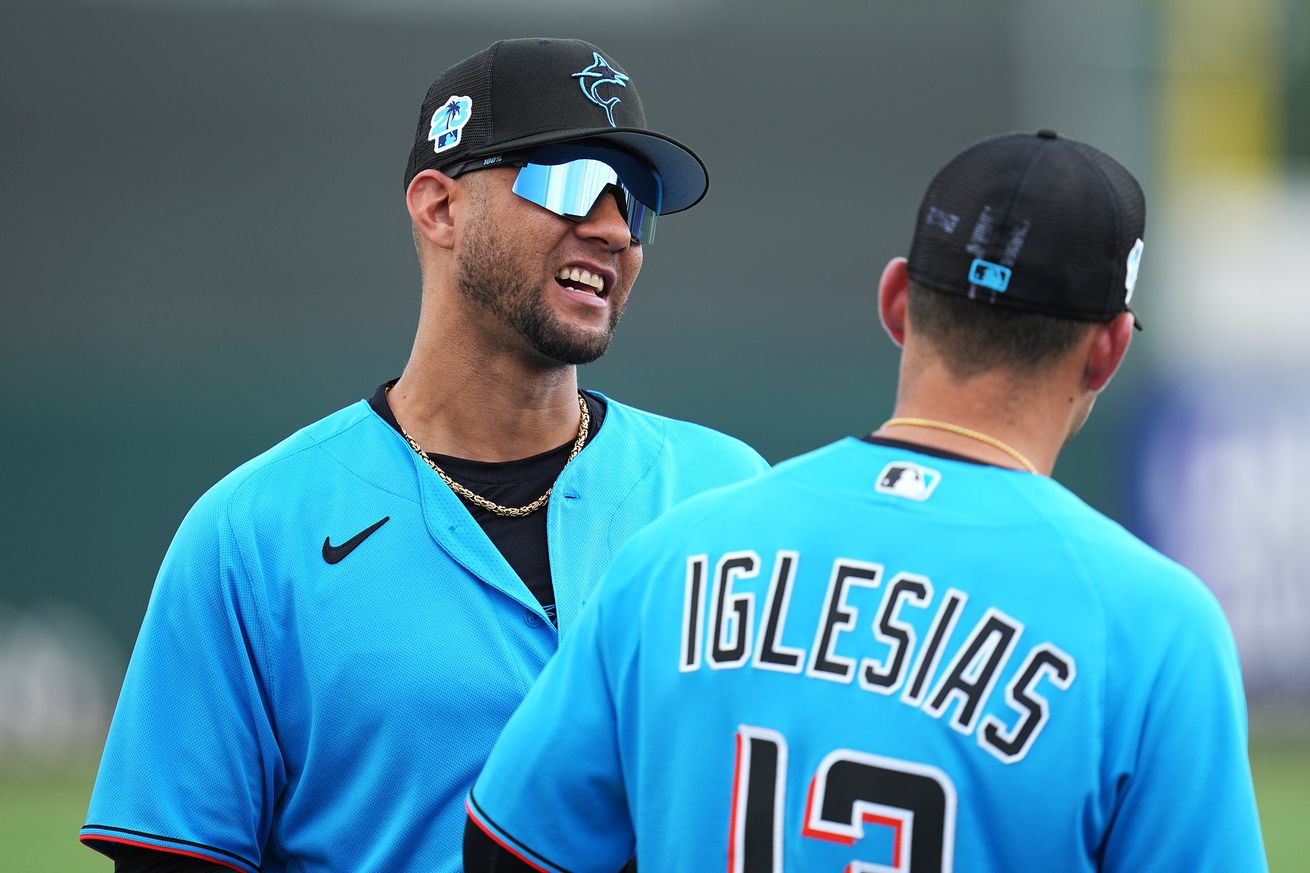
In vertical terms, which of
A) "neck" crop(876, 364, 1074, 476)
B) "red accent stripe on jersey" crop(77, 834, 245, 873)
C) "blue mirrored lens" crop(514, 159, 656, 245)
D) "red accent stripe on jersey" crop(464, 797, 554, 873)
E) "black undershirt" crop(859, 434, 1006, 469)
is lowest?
"red accent stripe on jersey" crop(77, 834, 245, 873)

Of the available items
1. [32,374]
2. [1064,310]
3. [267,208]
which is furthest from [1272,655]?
[1064,310]

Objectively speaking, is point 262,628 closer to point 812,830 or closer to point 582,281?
point 582,281

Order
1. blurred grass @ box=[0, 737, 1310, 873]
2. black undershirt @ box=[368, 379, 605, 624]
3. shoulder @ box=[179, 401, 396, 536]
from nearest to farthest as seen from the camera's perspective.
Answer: shoulder @ box=[179, 401, 396, 536], black undershirt @ box=[368, 379, 605, 624], blurred grass @ box=[0, 737, 1310, 873]

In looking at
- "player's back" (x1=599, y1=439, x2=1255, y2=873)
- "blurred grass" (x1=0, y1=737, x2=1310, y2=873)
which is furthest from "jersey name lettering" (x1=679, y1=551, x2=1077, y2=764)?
"blurred grass" (x1=0, y1=737, x2=1310, y2=873)

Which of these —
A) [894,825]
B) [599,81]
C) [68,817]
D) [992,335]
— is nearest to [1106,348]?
[992,335]

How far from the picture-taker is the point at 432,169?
2.82 metres

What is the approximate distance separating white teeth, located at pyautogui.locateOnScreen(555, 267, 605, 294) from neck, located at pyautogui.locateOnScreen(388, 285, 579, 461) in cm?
14

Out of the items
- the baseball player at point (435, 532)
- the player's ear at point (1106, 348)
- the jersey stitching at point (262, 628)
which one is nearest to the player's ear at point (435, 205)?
the baseball player at point (435, 532)

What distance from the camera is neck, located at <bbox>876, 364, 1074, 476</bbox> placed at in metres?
1.87

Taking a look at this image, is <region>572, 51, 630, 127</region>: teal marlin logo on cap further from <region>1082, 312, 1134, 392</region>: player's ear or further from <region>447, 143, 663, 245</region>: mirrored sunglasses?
<region>1082, 312, 1134, 392</region>: player's ear

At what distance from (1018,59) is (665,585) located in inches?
433

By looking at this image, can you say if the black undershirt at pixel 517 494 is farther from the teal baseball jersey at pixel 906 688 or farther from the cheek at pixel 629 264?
the teal baseball jersey at pixel 906 688

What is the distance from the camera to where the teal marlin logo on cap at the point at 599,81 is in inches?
107

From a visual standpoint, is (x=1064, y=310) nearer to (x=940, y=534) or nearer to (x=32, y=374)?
(x=940, y=534)
